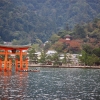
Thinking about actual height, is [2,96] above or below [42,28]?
below

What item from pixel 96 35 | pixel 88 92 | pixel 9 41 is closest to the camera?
pixel 88 92

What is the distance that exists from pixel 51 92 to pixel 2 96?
516cm

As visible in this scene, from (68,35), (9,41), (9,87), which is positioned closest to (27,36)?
(9,41)

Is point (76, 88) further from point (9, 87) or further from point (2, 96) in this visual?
point (2, 96)

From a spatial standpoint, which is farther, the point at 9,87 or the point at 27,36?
the point at 27,36

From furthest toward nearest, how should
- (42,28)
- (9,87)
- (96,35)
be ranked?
(42,28), (96,35), (9,87)

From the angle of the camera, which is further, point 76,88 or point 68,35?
point 68,35

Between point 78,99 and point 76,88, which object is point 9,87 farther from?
point 78,99

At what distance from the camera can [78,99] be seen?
3409 centimetres

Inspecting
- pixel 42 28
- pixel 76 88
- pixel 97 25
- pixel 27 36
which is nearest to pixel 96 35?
pixel 97 25

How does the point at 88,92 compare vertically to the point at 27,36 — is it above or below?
below

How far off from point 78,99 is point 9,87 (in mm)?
9619

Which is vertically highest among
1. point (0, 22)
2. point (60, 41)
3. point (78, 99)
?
point (0, 22)

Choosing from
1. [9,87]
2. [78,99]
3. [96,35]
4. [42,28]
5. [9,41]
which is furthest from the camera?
[42,28]
